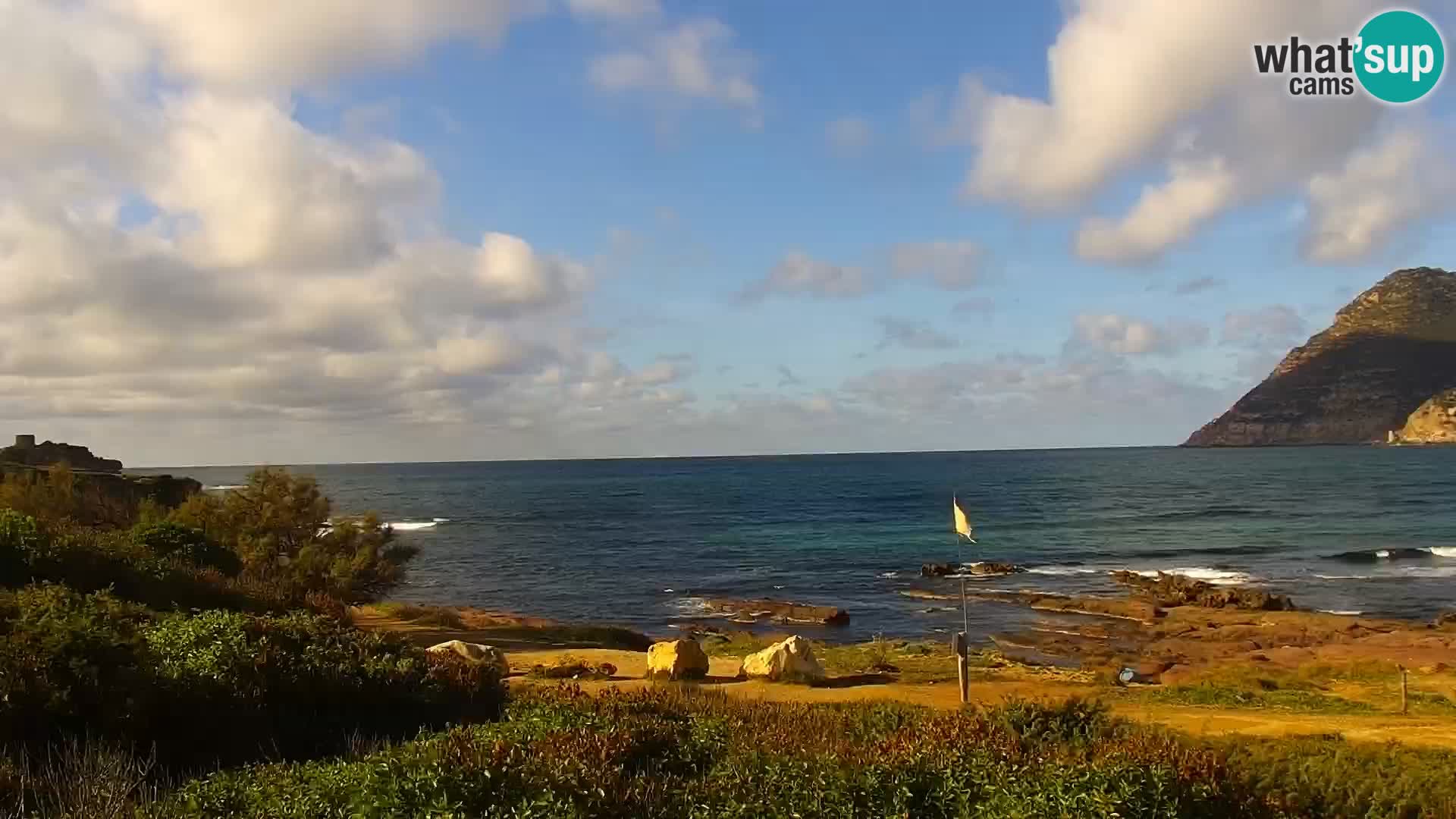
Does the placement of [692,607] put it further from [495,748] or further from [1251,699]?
[495,748]

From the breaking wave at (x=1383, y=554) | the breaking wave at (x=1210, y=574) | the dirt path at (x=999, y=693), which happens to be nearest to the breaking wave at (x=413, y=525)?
the dirt path at (x=999, y=693)

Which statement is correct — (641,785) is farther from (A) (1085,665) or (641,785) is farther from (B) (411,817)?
(A) (1085,665)

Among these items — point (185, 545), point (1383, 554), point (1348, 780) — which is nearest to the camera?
point (1348, 780)

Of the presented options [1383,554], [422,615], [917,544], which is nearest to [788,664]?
[422,615]

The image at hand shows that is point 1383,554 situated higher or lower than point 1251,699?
lower

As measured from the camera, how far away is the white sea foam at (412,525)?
9231 centimetres

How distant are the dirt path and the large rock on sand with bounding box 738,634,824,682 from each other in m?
0.38

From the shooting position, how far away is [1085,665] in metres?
30.7

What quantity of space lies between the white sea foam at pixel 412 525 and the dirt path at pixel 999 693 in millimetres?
62877

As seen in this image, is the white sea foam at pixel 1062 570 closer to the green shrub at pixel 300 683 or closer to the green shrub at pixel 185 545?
the green shrub at pixel 185 545

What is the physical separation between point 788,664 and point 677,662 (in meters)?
2.56

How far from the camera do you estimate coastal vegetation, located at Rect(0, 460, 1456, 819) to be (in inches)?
266

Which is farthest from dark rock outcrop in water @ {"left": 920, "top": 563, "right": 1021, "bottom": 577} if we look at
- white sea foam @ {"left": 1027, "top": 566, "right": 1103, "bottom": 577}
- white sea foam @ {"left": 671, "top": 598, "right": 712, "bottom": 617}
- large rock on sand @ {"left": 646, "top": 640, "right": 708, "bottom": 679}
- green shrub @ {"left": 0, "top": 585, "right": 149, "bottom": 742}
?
green shrub @ {"left": 0, "top": 585, "right": 149, "bottom": 742}

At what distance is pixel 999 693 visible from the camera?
66.4 feet
